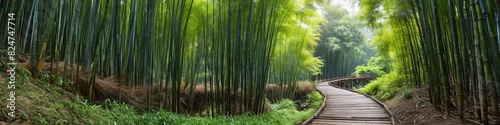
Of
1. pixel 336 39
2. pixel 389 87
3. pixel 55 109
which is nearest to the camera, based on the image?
pixel 55 109

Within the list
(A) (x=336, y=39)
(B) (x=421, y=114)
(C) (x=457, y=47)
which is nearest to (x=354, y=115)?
(B) (x=421, y=114)

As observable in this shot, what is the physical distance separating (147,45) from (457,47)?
2.92 m

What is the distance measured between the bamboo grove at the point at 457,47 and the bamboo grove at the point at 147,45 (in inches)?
71.4

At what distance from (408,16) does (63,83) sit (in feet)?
15.4

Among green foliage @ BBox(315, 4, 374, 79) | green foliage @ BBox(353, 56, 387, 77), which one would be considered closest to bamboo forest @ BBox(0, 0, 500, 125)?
green foliage @ BBox(353, 56, 387, 77)

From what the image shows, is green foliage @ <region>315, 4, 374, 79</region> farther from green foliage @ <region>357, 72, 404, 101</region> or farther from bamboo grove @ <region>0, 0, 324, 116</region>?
bamboo grove @ <region>0, 0, 324, 116</region>

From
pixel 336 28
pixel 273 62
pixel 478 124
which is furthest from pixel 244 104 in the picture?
pixel 336 28

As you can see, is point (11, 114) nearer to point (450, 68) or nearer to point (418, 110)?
point (450, 68)

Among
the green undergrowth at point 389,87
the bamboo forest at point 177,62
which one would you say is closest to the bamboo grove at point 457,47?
the bamboo forest at point 177,62

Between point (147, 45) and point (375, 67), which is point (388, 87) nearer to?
point (147, 45)

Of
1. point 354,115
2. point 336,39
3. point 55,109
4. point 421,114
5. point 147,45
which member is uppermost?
point 336,39

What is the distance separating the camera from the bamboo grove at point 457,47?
6.53ft

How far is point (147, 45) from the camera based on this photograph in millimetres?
3064

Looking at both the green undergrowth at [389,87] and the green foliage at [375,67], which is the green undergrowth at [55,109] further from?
the green foliage at [375,67]
